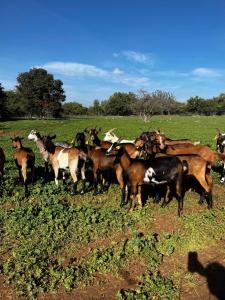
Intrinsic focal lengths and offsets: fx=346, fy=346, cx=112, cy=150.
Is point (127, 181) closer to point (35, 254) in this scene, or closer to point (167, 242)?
point (167, 242)

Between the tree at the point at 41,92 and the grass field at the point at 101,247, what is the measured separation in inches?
2644

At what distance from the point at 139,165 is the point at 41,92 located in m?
70.3

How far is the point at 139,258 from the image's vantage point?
23.6 feet

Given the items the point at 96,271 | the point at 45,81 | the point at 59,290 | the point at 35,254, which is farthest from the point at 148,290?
the point at 45,81

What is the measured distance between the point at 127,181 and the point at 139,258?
2.87 metres

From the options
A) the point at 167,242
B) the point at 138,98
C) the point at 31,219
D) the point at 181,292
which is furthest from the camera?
the point at 138,98

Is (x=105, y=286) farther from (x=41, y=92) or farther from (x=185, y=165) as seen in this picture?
(x=41, y=92)

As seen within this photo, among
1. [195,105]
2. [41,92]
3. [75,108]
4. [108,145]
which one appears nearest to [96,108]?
[75,108]

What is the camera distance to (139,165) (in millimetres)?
9523

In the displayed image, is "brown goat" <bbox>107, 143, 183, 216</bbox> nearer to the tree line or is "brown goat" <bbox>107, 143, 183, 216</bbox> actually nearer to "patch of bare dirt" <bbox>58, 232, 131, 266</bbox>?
"patch of bare dirt" <bbox>58, 232, 131, 266</bbox>

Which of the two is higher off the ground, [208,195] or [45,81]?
[45,81]

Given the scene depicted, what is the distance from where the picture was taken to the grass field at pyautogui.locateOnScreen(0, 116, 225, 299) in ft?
20.6

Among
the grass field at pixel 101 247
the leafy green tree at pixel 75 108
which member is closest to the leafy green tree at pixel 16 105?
the leafy green tree at pixel 75 108

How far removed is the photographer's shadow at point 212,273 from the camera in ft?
20.3
